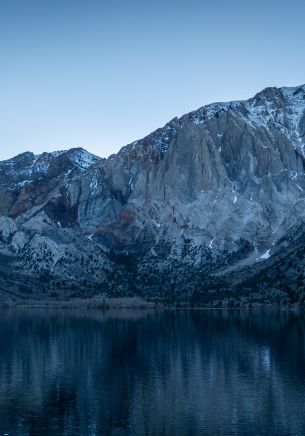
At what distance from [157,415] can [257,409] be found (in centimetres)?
1059

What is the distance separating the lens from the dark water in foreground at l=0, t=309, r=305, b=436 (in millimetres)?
65000

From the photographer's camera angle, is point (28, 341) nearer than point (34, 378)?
No

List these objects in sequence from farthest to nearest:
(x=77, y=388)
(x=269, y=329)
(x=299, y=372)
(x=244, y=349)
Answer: (x=269, y=329) → (x=244, y=349) → (x=299, y=372) → (x=77, y=388)

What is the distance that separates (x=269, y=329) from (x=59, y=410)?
4371 inches

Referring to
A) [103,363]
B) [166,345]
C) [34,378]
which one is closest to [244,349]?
[166,345]

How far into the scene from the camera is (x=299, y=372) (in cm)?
9625

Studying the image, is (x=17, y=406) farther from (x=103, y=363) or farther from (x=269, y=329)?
(x=269, y=329)

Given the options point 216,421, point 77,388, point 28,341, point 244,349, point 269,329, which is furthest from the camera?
point 269,329

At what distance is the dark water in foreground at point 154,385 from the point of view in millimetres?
65000

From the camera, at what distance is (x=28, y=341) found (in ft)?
504

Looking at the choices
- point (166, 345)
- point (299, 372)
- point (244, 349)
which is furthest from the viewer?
point (166, 345)

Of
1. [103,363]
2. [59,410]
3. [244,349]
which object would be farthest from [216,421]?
[244,349]

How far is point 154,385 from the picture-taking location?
88.2m

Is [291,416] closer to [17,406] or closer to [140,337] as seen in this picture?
[17,406]
